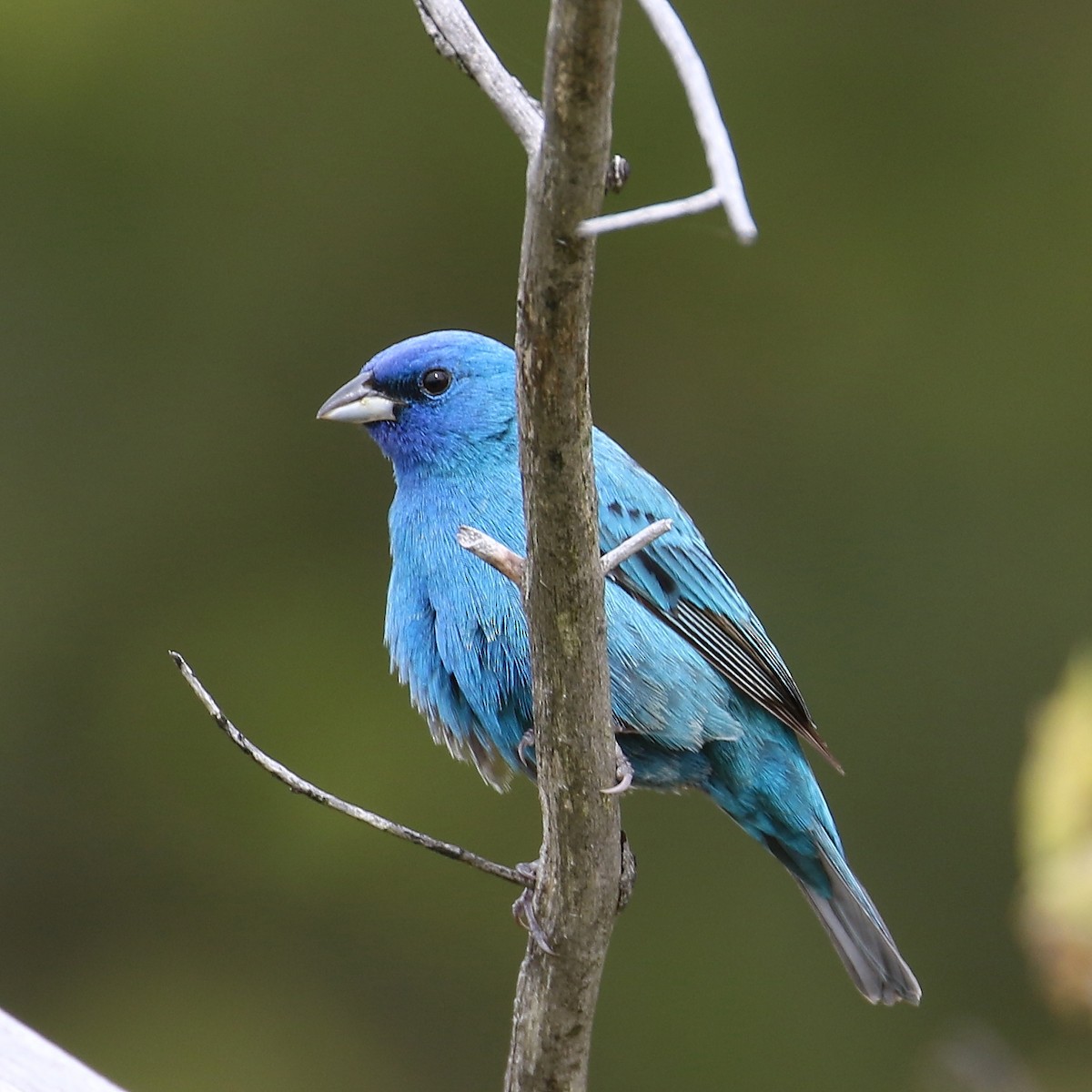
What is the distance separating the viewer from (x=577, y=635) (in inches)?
85.3

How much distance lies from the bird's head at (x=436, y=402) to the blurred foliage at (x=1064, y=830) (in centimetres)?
166

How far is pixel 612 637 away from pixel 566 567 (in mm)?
1141

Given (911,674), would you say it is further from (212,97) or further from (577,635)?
(577,635)

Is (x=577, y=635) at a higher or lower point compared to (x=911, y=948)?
higher

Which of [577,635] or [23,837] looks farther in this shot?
[23,837]

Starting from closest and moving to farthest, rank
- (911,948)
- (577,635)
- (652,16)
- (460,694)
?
(652,16), (577,635), (460,694), (911,948)

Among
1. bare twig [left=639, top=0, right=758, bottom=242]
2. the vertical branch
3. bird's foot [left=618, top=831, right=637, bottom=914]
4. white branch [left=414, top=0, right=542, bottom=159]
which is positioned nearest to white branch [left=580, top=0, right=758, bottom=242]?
bare twig [left=639, top=0, right=758, bottom=242]

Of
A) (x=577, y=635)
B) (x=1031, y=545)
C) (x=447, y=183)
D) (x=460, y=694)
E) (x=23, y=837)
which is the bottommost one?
(x=23, y=837)

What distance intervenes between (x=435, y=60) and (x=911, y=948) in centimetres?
382

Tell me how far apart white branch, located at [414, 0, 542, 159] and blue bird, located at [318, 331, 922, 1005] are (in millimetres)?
1138

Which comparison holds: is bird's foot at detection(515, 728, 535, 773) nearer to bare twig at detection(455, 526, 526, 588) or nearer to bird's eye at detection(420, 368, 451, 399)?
bird's eye at detection(420, 368, 451, 399)

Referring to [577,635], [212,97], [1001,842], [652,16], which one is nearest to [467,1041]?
[1001,842]

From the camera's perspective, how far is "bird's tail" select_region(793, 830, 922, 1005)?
144 inches

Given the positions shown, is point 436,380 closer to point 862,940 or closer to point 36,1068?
point 862,940
